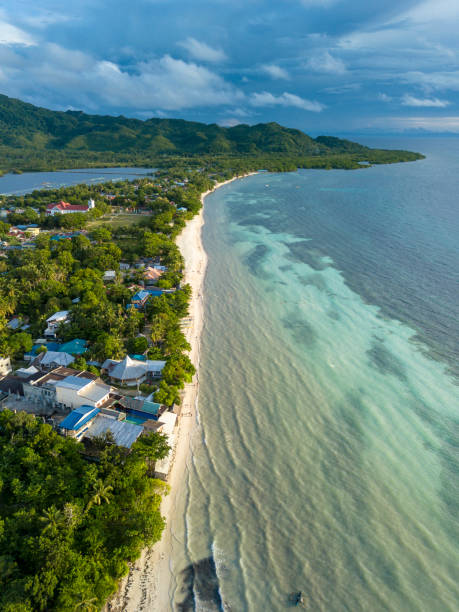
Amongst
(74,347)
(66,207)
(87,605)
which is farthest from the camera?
(66,207)

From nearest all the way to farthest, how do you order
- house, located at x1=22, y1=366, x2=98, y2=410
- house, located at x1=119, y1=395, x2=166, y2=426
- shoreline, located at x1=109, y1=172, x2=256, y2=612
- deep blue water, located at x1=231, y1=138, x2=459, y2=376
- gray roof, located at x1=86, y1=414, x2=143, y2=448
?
1. shoreline, located at x1=109, y1=172, x2=256, y2=612
2. gray roof, located at x1=86, y1=414, x2=143, y2=448
3. house, located at x1=119, y1=395, x2=166, y2=426
4. house, located at x1=22, y1=366, x2=98, y2=410
5. deep blue water, located at x1=231, y1=138, x2=459, y2=376

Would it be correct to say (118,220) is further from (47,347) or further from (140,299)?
(47,347)

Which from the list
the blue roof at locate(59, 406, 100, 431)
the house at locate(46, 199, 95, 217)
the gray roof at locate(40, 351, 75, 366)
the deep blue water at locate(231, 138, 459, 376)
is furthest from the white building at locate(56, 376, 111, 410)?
the house at locate(46, 199, 95, 217)

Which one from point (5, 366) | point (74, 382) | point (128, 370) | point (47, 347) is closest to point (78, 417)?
point (74, 382)

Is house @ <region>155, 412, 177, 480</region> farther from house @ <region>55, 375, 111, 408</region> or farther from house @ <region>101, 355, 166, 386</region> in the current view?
house @ <region>101, 355, 166, 386</region>

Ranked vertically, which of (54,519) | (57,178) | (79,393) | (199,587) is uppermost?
(57,178)

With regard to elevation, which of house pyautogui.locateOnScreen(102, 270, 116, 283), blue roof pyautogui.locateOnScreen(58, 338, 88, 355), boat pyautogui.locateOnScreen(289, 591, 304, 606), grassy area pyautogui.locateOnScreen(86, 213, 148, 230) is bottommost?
boat pyautogui.locateOnScreen(289, 591, 304, 606)

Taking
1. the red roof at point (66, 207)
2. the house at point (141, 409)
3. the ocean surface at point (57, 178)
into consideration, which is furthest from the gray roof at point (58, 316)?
the ocean surface at point (57, 178)
